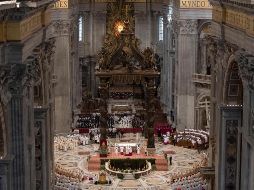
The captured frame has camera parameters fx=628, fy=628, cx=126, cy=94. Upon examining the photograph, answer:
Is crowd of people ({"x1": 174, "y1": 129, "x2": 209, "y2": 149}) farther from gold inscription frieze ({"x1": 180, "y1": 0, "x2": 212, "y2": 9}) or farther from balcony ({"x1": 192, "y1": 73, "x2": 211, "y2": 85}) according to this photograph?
gold inscription frieze ({"x1": 180, "y1": 0, "x2": 212, "y2": 9})

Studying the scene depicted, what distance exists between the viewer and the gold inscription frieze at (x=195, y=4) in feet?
145

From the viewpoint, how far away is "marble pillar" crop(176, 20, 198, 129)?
1773 inches

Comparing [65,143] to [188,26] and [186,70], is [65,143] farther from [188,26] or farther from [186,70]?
[188,26]

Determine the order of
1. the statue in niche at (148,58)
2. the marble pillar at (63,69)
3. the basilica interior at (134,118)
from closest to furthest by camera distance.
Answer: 1. the basilica interior at (134,118)
2. the statue in niche at (148,58)
3. the marble pillar at (63,69)

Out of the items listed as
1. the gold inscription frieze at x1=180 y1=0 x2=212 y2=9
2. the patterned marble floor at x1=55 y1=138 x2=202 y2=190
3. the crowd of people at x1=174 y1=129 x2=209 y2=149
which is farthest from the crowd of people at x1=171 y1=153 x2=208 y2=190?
the gold inscription frieze at x1=180 y1=0 x2=212 y2=9

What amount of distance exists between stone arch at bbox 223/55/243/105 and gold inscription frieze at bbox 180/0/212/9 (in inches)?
740

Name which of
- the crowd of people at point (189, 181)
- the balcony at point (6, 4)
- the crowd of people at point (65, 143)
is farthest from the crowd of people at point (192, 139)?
the balcony at point (6, 4)

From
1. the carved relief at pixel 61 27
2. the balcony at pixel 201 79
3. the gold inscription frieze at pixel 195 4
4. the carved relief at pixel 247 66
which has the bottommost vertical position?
Answer: the balcony at pixel 201 79

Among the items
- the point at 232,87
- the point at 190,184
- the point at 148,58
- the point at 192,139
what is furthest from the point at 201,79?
the point at 232,87

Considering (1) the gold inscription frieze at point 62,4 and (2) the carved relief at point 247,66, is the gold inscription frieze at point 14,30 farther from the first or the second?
(1) the gold inscription frieze at point 62,4

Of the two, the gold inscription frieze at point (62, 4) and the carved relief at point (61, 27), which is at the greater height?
the gold inscription frieze at point (62, 4)

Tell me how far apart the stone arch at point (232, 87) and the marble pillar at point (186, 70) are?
1909 centimetres

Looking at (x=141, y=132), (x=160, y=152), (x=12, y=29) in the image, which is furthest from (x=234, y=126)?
Result: (x=141, y=132)

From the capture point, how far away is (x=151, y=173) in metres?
37.3
